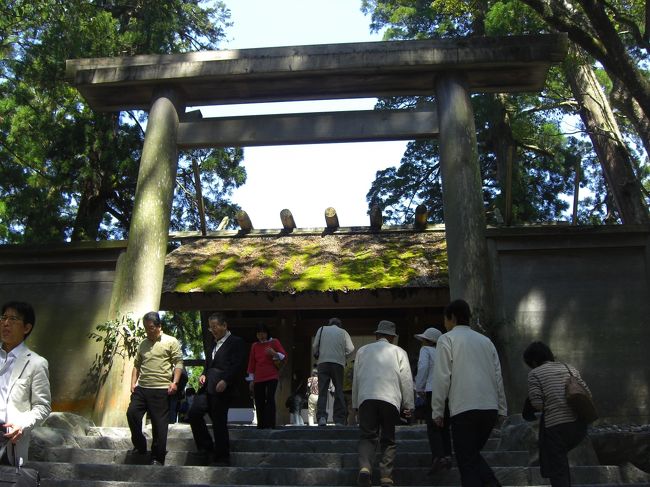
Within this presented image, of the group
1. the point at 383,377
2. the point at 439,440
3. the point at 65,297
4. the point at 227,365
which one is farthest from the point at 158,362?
the point at 65,297

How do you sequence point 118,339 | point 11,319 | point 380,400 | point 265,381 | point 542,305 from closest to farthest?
point 11,319 → point 380,400 → point 265,381 → point 118,339 → point 542,305

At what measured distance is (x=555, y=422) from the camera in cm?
464

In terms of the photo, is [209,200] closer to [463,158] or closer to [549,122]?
[549,122]

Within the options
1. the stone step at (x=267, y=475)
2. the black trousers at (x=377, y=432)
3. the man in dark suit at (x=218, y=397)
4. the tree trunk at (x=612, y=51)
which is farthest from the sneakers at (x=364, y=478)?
the tree trunk at (x=612, y=51)

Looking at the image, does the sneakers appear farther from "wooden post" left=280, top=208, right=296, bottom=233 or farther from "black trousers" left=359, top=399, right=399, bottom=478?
"wooden post" left=280, top=208, right=296, bottom=233

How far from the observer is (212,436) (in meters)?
6.55

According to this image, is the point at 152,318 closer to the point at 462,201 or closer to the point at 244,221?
the point at 462,201

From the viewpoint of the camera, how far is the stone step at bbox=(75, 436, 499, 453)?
658 centimetres

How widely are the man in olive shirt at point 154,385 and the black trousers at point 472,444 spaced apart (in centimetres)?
280

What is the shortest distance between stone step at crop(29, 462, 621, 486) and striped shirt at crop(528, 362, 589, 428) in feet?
3.17

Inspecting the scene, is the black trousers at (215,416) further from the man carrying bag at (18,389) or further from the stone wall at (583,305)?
the stone wall at (583,305)

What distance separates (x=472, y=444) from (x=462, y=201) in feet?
15.0

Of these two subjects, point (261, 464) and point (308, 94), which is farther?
point (308, 94)

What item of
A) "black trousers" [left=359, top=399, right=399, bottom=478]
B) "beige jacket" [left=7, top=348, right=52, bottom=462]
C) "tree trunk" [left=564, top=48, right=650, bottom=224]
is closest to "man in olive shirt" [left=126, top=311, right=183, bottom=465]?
"black trousers" [left=359, top=399, right=399, bottom=478]
